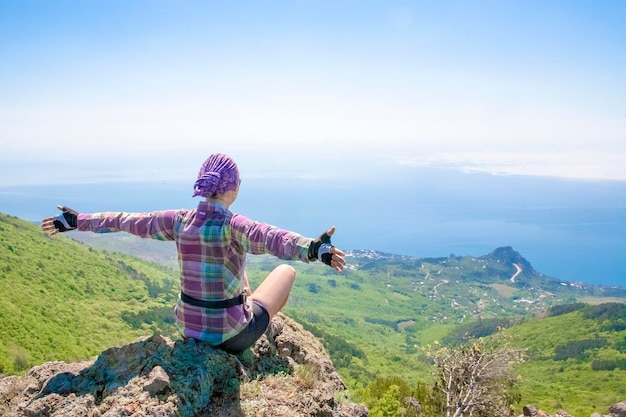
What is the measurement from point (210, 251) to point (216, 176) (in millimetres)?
790

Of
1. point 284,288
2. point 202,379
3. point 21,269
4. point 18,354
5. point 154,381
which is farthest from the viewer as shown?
point 21,269

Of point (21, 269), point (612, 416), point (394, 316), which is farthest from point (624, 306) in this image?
point (21, 269)

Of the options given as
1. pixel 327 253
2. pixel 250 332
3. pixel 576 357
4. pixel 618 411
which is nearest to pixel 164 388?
pixel 250 332

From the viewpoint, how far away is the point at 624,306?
134500 mm

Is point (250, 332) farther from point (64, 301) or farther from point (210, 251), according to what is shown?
point (64, 301)

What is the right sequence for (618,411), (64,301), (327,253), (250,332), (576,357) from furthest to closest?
(576,357) < (64,301) < (618,411) < (250,332) < (327,253)

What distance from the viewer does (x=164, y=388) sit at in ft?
14.3

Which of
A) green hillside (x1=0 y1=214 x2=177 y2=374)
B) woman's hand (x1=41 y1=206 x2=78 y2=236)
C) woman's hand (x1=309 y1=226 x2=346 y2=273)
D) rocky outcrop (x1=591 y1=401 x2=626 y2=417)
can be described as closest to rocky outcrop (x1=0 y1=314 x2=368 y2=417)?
woman's hand (x1=41 y1=206 x2=78 y2=236)

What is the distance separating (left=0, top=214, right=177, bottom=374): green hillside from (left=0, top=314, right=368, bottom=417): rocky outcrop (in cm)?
4570

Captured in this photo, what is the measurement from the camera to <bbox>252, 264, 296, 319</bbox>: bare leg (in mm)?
5598

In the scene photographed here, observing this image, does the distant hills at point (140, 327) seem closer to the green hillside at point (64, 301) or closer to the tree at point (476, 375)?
the green hillside at point (64, 301)

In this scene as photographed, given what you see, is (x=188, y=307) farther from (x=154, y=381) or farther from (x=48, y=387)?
(x=48, y=387)

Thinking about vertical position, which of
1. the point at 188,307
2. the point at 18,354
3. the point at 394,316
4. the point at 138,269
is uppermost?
the point at 188,307

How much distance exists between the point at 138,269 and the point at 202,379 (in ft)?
487
